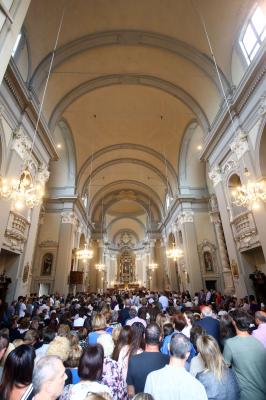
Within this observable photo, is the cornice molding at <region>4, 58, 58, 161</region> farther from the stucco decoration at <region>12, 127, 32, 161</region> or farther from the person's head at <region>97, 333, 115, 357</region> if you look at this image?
the person's head at <region>97, 333, 115, 357</region>

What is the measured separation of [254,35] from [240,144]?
3790 millimetres

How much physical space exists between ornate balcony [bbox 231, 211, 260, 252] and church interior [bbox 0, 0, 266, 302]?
2.1 inches

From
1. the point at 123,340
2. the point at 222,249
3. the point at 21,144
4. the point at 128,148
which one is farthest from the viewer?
the point at 128,148

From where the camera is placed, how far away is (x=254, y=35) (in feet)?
26.1

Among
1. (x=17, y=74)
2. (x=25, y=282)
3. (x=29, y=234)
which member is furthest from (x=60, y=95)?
(x=25, y=282)

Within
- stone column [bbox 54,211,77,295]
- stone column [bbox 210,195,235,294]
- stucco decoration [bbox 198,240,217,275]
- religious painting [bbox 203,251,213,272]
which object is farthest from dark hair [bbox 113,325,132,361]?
religious painting [bbox 203,251,213,272]

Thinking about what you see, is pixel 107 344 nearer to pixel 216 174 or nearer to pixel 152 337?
pixel 152 337

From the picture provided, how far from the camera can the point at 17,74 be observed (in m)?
6.98

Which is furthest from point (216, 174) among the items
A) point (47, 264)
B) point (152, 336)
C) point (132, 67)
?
point (47, 264)

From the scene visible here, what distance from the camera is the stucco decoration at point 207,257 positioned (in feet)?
46.0

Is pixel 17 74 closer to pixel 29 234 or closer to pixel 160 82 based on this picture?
pixel 29 234

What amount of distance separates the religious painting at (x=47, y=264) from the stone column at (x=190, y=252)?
8556 millimetres

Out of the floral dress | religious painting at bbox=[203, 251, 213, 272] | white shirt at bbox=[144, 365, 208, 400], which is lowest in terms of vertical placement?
the floral dress

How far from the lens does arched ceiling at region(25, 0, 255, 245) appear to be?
28.0 ft
